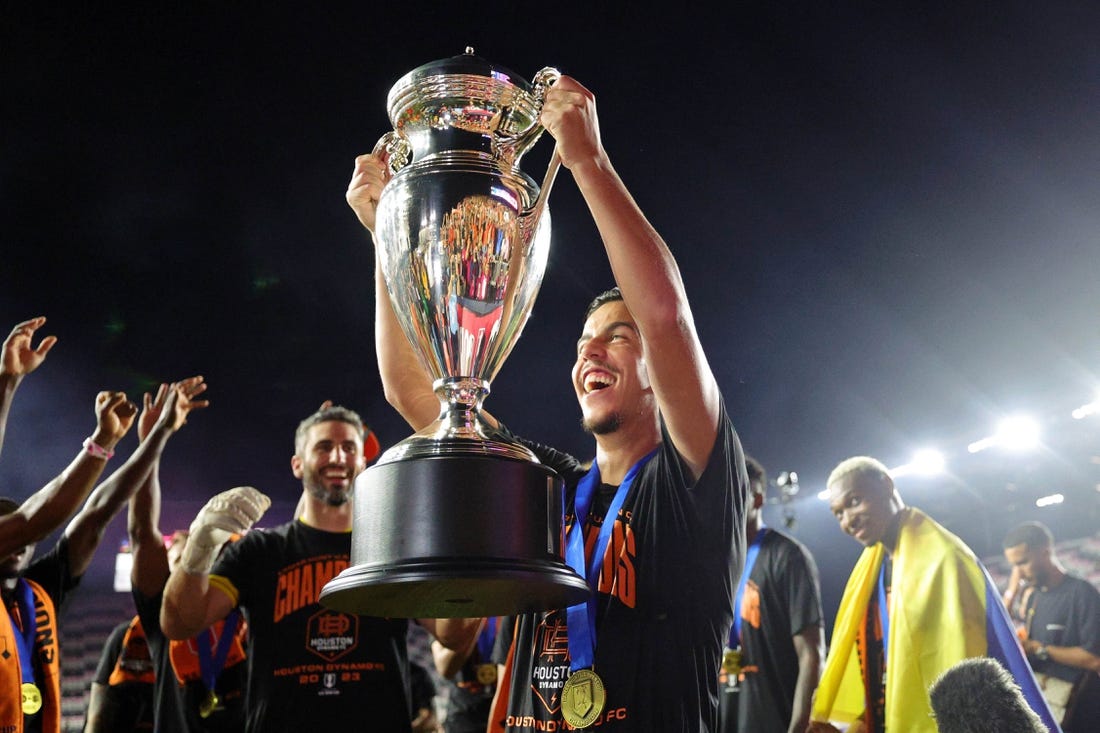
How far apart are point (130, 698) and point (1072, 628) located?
546cm

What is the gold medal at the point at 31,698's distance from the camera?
2959 mm

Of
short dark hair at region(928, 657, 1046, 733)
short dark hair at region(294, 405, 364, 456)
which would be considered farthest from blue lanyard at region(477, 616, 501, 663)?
short dark hair at region(928, 657, 1046, 733)

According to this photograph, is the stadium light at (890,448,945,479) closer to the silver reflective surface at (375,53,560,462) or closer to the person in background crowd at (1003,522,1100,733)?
the person in background crowd at (1003,522,1100,733)

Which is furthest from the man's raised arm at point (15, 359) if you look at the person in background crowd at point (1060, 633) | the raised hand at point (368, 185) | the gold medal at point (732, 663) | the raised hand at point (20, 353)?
the person in background crowd at point (1060, 633)

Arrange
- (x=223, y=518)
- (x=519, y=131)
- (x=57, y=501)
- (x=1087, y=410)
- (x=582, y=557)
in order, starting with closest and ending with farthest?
(x=519, y=131)
(x=582, y=557)
(x=223, y=518)
(x=57, y=501)
(x=1087, y=410)

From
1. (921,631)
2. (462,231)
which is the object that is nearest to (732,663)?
(921,631)

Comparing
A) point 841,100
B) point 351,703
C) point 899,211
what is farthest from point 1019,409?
point 351,703

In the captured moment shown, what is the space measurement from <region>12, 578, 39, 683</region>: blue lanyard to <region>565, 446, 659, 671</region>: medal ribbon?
2523 mm

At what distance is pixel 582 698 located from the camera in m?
1.27

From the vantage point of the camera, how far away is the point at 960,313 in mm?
7438

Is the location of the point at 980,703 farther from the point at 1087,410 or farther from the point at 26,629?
the point at 1087,410

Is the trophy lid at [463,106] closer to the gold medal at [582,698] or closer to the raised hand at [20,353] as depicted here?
the gold medal at [582,698]

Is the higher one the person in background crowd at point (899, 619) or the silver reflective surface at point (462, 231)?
the silver reflective surface at point (462, 231)

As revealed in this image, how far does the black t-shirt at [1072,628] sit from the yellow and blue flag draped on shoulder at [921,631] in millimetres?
2413
